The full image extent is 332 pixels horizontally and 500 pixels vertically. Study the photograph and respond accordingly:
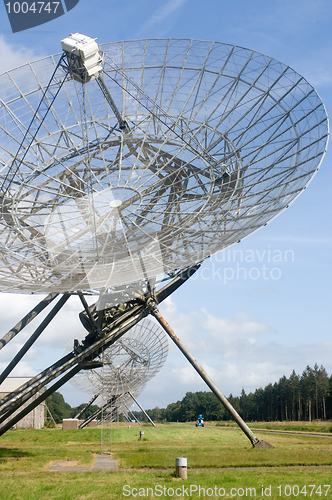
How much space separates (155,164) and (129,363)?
3375 centimetres

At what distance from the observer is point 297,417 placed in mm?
124625

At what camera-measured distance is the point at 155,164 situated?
76.1 feet

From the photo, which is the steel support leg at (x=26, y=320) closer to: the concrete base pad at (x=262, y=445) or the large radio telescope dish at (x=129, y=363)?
the concrete base pad at (x=262, y=445)

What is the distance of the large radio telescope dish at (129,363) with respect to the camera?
44.1m

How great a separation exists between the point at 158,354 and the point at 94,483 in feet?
99.3

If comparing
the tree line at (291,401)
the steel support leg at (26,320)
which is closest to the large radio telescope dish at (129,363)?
the steel support leg at (26,320)

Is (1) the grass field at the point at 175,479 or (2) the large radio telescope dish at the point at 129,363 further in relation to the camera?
(2) the large radio telescope dish at the point at 129,363

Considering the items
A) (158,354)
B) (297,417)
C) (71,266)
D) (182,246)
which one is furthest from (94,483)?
(297,417)

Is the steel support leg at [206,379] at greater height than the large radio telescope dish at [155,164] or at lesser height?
lesser

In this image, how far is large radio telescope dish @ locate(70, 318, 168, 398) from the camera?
1736 inches

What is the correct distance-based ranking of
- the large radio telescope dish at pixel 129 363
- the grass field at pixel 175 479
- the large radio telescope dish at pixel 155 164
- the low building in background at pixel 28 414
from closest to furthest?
the grass field at pixel 175 479 → the large radio telescope dish at pixel 155 164 → the large radio telescope dish at pixel 129 363 → the low building in background at pixel 28 414

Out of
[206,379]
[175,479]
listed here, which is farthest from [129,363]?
[175,479]

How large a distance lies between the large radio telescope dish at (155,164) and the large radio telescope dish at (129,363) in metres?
22.8

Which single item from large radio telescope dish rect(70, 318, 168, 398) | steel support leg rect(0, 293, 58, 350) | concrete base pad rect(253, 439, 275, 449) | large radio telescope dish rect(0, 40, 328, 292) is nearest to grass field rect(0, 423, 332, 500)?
concrete base pad rect(253, 439, 275, 449)
